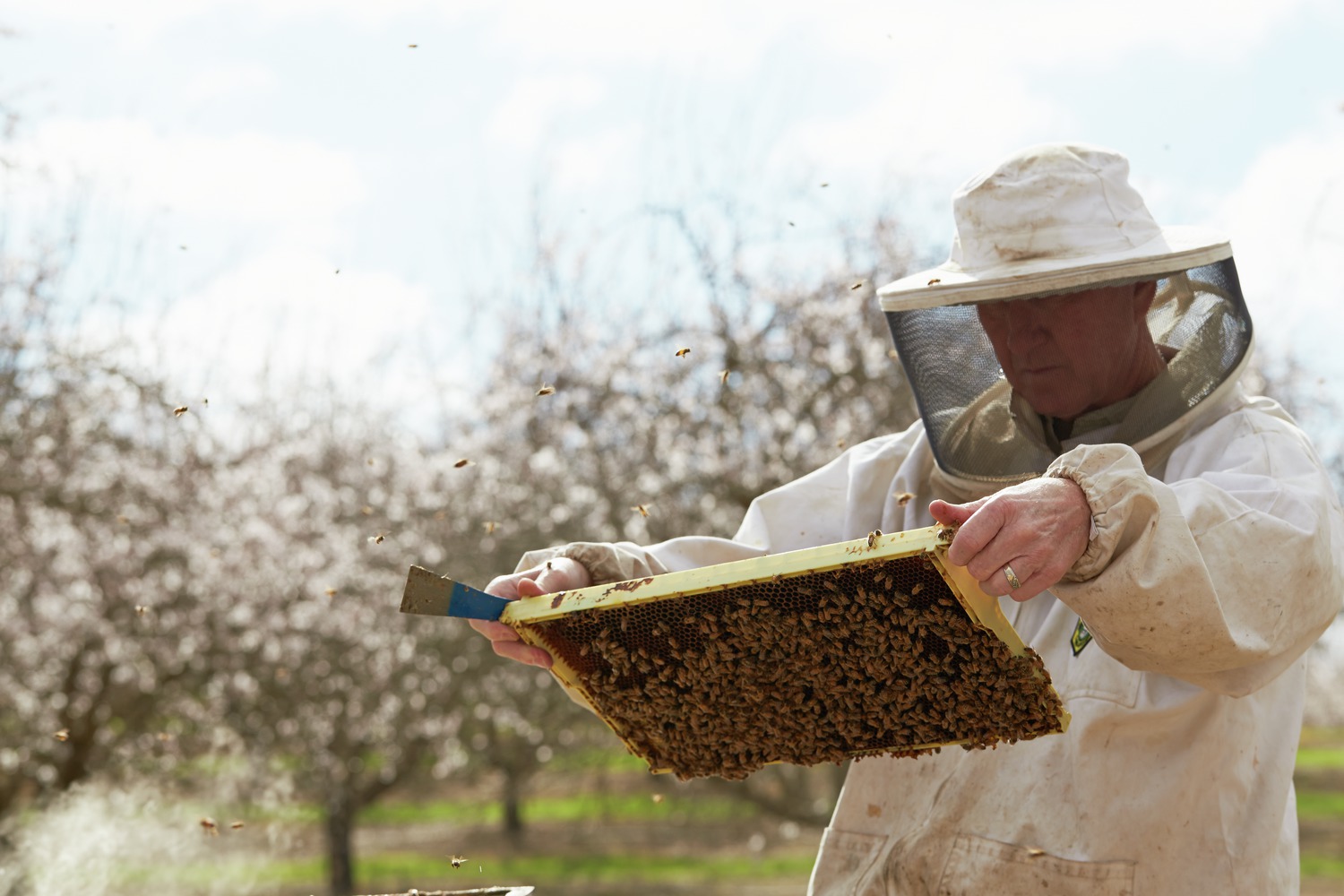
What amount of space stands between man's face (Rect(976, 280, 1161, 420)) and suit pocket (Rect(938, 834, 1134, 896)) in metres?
0.99

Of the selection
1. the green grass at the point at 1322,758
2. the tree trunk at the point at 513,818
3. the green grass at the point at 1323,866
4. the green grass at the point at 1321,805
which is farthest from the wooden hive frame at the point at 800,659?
the green grass at the point at 1322,758

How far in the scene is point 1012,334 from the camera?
9.38 ft

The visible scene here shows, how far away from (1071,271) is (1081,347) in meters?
0.22

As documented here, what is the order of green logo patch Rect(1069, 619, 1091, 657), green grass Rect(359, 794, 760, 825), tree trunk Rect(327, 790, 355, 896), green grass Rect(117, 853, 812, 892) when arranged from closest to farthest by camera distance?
green logo patch Rect(1069, 619, 1091, 657) < tree trunk Rect(327, 790, 355, 896) < green grass Rect(117, 853, 812, 892) < green grass Rect(359, 794, 760, 825)

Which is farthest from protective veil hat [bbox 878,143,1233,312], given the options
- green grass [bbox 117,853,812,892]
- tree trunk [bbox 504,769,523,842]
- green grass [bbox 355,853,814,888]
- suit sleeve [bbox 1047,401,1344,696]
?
tree trunk [bbox 504,769,523,842]

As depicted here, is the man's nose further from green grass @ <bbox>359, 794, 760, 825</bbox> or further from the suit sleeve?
green grass @ <bbox>359, 794, 760, 825</bbox>

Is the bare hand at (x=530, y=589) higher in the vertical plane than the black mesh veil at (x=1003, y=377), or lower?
lower

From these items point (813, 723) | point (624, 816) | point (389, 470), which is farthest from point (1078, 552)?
point (624, 816)

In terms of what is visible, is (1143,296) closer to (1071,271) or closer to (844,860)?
(1071,271)

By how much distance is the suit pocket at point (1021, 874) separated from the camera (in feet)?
8.05

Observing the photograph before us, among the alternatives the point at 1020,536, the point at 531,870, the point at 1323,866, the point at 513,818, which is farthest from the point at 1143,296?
the point at 513,818

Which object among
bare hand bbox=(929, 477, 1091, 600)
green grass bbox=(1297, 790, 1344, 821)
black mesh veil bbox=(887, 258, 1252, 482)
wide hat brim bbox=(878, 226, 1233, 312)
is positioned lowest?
green grass bbox=(1297, 790, 1344, 821)

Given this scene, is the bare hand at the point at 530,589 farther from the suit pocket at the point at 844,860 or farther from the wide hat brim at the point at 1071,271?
the wide hat brim at the point at 1071,271

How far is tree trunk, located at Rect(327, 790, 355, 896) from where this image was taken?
42.2ft
